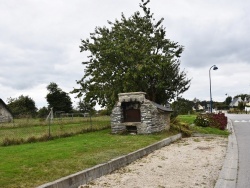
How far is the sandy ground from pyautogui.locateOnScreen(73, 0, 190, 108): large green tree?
10979mm

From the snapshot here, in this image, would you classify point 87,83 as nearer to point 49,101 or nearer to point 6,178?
point 6,178

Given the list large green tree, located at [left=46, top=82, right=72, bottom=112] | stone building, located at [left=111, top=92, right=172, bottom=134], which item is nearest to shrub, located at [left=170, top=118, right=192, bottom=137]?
stone building, located at [left=111, top=92, right=172, bottom=134]

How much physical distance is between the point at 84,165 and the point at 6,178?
7.21 ft

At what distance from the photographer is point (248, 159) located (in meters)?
10.6

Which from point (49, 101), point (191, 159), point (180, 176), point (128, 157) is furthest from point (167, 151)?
point (49, 101)

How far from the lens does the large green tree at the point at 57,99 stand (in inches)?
2547

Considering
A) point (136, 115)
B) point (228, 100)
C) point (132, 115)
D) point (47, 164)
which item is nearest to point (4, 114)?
point (132, 115)

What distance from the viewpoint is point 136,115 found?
1838 centimetres

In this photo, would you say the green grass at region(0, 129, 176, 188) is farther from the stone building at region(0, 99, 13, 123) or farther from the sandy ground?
the stone building at region(0, 99, 13, 123)

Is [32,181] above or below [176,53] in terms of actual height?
below

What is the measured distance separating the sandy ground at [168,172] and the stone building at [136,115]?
556cm

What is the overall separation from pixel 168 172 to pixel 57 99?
59.6m

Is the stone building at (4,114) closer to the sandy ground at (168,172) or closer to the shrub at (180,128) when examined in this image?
the shrub at (180,128)

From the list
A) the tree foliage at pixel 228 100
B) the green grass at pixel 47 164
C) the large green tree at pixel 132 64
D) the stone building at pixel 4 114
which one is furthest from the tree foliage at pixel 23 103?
the tree foliage at pixel 228 100
